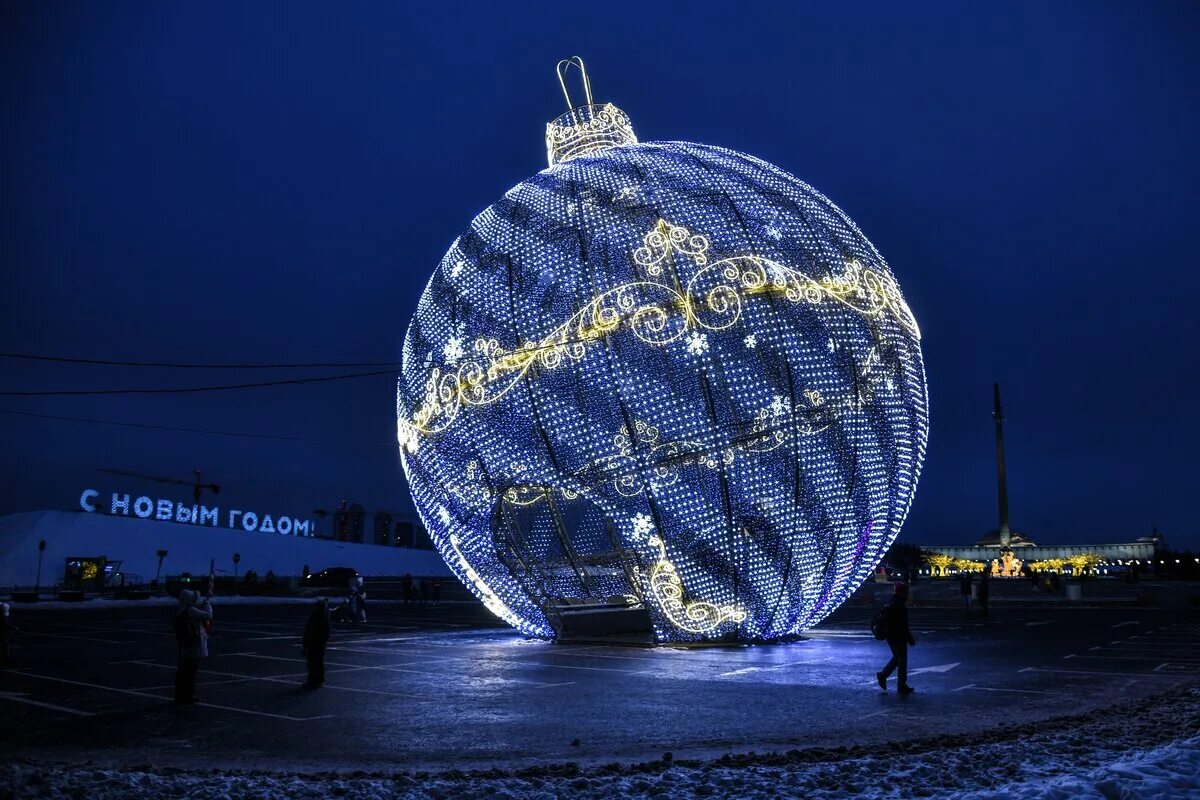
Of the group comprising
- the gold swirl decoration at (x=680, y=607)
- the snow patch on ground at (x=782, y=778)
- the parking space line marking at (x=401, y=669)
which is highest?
the gold swirl decoration at (x=680, y=607)

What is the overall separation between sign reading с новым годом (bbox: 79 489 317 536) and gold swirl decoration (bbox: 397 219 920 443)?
182ft

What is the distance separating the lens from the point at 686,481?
12.2m

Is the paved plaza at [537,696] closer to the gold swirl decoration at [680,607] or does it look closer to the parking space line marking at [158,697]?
the parking space line marking at [158,697]

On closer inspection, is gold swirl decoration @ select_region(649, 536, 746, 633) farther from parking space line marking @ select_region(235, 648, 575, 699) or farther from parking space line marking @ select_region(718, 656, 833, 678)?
parking space line marking @ select_region(235, 648, 575, 699)

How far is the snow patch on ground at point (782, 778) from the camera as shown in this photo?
15.8 feet

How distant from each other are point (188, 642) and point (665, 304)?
23.5 feet

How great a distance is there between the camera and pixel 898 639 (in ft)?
31.2

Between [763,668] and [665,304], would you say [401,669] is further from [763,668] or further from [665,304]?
[665,304]

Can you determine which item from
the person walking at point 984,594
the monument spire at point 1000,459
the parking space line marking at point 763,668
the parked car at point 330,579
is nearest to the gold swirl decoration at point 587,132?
the parking space line marking at point 763,668

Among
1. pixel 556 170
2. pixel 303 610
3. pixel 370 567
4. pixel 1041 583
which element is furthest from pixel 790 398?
pixel 370 567

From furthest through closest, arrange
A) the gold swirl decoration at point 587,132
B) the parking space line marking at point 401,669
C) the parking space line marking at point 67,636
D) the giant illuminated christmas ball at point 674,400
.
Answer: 1. the parking space line marking at point 67,636
2. the gold swirl decoration at point 587,132
3. the giant illuminated christmas ball at point 674,400
4. the parking space line marking at point 401,669

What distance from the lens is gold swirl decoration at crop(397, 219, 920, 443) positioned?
12.4 m

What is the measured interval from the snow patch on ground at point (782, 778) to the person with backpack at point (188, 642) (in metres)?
3.24

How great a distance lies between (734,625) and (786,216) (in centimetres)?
614
